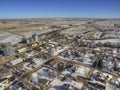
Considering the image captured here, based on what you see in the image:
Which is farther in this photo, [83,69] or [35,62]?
[35,62]

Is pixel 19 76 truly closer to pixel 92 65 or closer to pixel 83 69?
pixel 83 69

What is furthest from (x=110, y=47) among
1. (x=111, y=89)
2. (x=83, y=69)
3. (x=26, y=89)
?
(x=26, y=89)

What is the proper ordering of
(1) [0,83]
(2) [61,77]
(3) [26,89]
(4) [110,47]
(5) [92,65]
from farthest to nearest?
(4) [110,47]
(5) [92,65]
(2) [61,77]
(1) [0,83]
(3) [26,89]

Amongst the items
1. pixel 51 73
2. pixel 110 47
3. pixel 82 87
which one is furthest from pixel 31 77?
pixel 110 47

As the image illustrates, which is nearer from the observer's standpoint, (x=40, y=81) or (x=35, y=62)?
(x=40, y=81)

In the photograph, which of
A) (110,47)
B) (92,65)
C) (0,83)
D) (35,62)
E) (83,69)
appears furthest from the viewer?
(110,47)

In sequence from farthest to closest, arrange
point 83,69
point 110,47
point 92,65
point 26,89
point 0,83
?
point 110,47, point 92,65, point 83,69, point 0,83, point 26,89

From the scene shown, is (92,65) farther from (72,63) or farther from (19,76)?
(19,76)

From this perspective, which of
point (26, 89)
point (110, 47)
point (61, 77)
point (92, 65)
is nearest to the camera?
point (26, 89)
